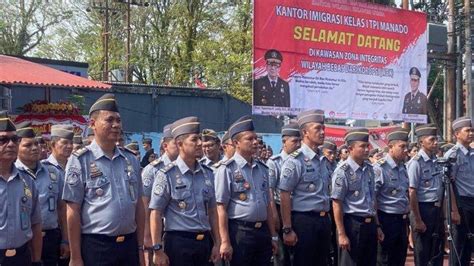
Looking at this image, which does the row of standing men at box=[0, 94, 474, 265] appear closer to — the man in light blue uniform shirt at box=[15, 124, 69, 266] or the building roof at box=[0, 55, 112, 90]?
the man in light blue uniform shirt at box=[15, 124, 69, 266]

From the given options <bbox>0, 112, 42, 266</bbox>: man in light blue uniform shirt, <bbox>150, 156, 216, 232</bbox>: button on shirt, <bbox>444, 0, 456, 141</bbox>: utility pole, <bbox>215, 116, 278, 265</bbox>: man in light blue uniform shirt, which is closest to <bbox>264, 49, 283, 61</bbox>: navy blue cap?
<bbox>444, 0, 456, 141</bbox>: utility pole

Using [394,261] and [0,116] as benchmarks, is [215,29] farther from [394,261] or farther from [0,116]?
[0,116]

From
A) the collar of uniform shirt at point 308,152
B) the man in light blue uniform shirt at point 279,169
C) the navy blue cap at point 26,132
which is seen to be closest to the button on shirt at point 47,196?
the navy blue cap at point 26,132

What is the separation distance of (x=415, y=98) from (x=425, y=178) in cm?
708

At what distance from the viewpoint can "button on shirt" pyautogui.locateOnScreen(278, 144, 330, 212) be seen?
7.63 m

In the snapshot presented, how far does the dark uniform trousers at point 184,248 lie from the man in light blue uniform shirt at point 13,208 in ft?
3.98

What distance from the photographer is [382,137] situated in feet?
64.1

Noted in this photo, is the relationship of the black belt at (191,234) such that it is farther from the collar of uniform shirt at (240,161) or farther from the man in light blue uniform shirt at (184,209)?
the collar of uniform shirt at (240,161)

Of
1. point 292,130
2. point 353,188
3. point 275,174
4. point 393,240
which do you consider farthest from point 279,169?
point 393,240

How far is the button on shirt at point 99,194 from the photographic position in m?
5.49

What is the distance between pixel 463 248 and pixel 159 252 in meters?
4.58

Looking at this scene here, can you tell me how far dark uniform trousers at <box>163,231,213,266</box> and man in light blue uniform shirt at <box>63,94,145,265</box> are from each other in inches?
25.8

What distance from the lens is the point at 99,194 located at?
551 centimetres

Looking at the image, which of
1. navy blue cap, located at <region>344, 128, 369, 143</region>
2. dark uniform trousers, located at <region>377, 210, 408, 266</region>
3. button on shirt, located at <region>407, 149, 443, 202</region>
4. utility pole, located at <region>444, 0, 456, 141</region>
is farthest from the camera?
utility pole, located at <region>444, 0, 456, 141</region>
